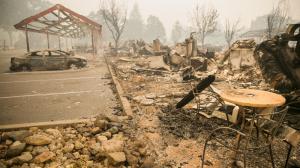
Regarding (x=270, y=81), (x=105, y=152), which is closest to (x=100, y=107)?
(x=105, y=152)

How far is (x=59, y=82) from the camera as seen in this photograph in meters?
9.98

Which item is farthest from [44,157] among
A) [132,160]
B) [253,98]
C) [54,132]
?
[253,98]

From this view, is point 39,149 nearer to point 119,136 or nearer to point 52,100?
point 119,136

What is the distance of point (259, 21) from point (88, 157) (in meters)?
111

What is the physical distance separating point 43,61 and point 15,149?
11.2m

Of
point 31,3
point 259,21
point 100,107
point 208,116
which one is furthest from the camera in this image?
point 259,21

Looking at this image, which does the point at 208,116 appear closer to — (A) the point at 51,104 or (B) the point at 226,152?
(B) the point at 226,152

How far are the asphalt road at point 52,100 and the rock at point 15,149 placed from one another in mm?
1635

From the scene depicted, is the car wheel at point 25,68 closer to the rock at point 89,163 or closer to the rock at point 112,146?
the rock at point 112,146

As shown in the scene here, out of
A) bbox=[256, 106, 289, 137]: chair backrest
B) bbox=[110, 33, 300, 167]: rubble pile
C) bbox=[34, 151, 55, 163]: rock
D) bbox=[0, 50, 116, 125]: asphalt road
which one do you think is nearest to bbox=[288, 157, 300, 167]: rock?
bbox=[110, 33, 300, 167]: rubble pile

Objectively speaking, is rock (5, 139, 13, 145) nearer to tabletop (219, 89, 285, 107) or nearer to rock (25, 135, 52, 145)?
rock (25, 135, 52, 145)

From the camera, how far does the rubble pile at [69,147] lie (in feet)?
11.0

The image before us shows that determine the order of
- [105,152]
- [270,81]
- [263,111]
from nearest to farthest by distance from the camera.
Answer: [105,152]
[263,111]
[270,81]

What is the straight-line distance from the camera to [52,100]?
6980 millimetres
